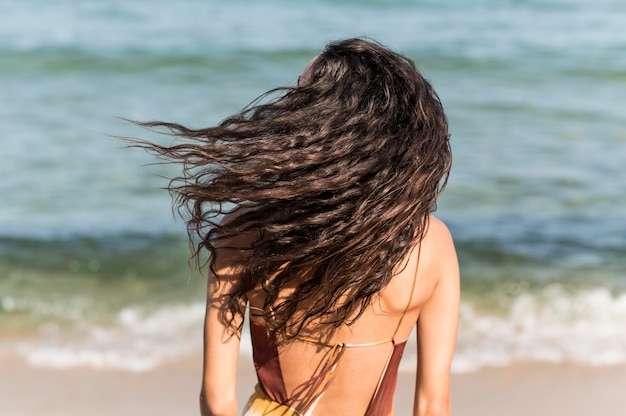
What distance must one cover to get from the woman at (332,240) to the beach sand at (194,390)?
2038 mm

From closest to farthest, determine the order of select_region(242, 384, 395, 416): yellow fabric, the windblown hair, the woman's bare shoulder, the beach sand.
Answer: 1. the windblown hair
2. the woman's bare shoulder
3. select_region(242, 384, 395, 416): yellow fabric
4. the beach sand

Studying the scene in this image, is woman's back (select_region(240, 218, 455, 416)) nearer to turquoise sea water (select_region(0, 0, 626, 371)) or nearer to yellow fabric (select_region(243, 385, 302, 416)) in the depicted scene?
yellow fabric (select_region(243, 385, 302, 416))

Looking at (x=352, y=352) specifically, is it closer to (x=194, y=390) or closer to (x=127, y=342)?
(x=194, y=390)

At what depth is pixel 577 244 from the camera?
597 cm

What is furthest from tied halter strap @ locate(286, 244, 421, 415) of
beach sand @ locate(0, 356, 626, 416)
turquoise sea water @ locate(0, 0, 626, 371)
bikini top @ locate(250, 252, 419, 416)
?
beach sand @ locate(0, 356, 626, 416)

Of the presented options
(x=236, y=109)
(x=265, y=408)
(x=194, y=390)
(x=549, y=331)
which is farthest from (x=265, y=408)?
(x=236, y=109)

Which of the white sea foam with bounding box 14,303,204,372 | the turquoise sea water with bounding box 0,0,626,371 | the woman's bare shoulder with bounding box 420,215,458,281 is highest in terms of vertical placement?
the turquoise sea water with bounding box 0,0,626,371

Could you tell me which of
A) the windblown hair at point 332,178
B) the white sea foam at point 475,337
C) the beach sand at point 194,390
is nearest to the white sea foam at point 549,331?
the white sea foam at point 475,337

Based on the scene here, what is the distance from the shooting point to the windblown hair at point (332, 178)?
1580 millimetres

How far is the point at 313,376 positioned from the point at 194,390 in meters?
2.28

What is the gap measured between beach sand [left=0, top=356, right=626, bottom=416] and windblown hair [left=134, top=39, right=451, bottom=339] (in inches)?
88.1

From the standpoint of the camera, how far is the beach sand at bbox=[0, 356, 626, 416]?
12.5 ft

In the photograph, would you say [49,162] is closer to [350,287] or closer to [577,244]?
[577,244]

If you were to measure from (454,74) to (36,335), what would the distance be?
759 cm
